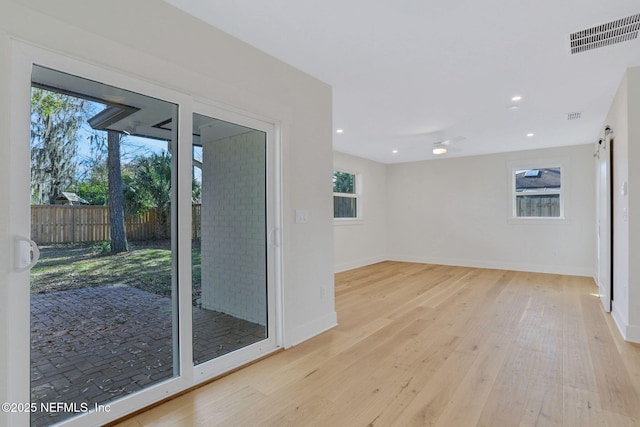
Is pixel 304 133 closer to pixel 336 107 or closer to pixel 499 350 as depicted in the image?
pixel 336 107

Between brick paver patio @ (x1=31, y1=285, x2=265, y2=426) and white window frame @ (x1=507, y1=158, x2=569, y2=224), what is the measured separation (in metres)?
6.55

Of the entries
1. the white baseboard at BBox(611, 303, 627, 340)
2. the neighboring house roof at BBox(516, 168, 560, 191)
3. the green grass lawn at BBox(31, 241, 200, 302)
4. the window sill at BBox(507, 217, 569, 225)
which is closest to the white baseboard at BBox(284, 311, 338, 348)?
the green grass lawn at BBox(31, 241, 200, 302)

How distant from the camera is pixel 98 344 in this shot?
1893mm

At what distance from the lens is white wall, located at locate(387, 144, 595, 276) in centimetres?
603

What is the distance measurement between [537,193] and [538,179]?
28 centimetres

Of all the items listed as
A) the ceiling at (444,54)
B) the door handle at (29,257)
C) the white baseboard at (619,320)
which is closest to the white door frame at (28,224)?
the door handle at (29,257)

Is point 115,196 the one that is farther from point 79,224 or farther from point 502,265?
point 502,265

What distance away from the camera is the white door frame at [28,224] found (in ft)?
4.91

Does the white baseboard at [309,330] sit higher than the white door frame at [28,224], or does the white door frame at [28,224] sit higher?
the white door frame at [28,224]

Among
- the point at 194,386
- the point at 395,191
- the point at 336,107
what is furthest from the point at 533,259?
the point at 194,386

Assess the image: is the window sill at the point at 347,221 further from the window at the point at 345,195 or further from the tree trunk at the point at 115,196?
the tree trunk at the point at 115,196

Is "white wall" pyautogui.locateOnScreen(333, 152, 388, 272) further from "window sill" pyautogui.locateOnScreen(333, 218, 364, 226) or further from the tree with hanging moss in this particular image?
the tree with hanging moss

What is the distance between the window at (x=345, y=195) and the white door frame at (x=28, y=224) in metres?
4.31

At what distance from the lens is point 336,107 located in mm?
3967
